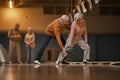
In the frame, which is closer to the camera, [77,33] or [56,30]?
[56,30]

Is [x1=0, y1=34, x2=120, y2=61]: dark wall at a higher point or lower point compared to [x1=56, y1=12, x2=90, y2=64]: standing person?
lower

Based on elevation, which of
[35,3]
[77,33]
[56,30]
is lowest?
[77,33]

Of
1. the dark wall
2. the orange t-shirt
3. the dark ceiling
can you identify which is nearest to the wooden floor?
the orange t-shirt

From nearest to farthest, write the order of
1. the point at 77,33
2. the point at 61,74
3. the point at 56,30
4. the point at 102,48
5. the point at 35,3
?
the point at 61,74, the point at 56,30, the point at 77,33, the point at 35,3, the point at 102,48

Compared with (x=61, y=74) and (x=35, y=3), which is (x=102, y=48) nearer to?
(x=35, y=3)

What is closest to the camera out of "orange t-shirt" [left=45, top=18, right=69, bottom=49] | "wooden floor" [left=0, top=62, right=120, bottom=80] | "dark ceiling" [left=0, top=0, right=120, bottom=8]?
"wooden floor" [left=0, top=62, right=120, bottom=80]

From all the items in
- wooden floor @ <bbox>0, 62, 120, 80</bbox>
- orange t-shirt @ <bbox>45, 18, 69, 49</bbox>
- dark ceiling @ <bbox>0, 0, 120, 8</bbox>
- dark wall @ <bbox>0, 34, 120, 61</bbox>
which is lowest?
dark wall @ <bbox>0, 34, 120, 61</bbox>

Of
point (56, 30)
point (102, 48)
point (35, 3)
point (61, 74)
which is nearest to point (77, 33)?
point (56, 30)

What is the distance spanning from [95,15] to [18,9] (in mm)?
4168

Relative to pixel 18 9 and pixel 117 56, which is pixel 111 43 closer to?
pixel 117 56

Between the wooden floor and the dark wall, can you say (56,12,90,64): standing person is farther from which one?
the dark wall

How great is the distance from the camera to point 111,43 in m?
24.2

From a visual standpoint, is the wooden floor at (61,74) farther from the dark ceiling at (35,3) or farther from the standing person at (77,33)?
the dark ceiling at (35,3)

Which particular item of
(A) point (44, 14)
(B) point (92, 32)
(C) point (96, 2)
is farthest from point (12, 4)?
(C) point (96, 2)
